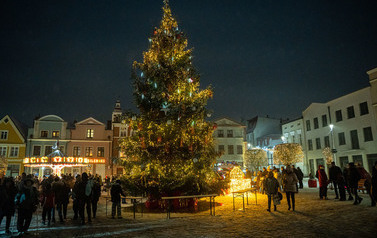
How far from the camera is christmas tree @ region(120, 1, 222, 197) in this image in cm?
1155

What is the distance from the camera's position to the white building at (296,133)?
129 feet

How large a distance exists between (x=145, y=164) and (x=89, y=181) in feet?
9.60

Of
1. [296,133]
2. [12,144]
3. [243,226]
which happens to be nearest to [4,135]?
[12,144]

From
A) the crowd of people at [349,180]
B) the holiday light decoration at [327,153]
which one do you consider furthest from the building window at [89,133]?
the crowd of people at [349,180]

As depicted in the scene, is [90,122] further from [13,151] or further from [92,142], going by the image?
[13,151]

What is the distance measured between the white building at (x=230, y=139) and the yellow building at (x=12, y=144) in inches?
1206

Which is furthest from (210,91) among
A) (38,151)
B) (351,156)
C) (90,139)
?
(38,151)

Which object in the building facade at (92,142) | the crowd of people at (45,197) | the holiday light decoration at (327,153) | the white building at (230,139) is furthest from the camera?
the white building at (230,139)

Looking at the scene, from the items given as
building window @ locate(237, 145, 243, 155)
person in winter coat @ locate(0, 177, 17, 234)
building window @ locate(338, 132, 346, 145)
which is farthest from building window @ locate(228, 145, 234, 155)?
person in winter coat @ locate(0, 177, 17, 234)

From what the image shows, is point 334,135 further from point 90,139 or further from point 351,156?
point 90,139

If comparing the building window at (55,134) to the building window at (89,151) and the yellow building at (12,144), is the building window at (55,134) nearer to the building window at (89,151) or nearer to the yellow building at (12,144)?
the yellow building at (12,144)

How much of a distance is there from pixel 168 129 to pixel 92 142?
31.0 m

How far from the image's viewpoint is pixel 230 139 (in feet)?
149

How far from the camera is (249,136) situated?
56719mm
